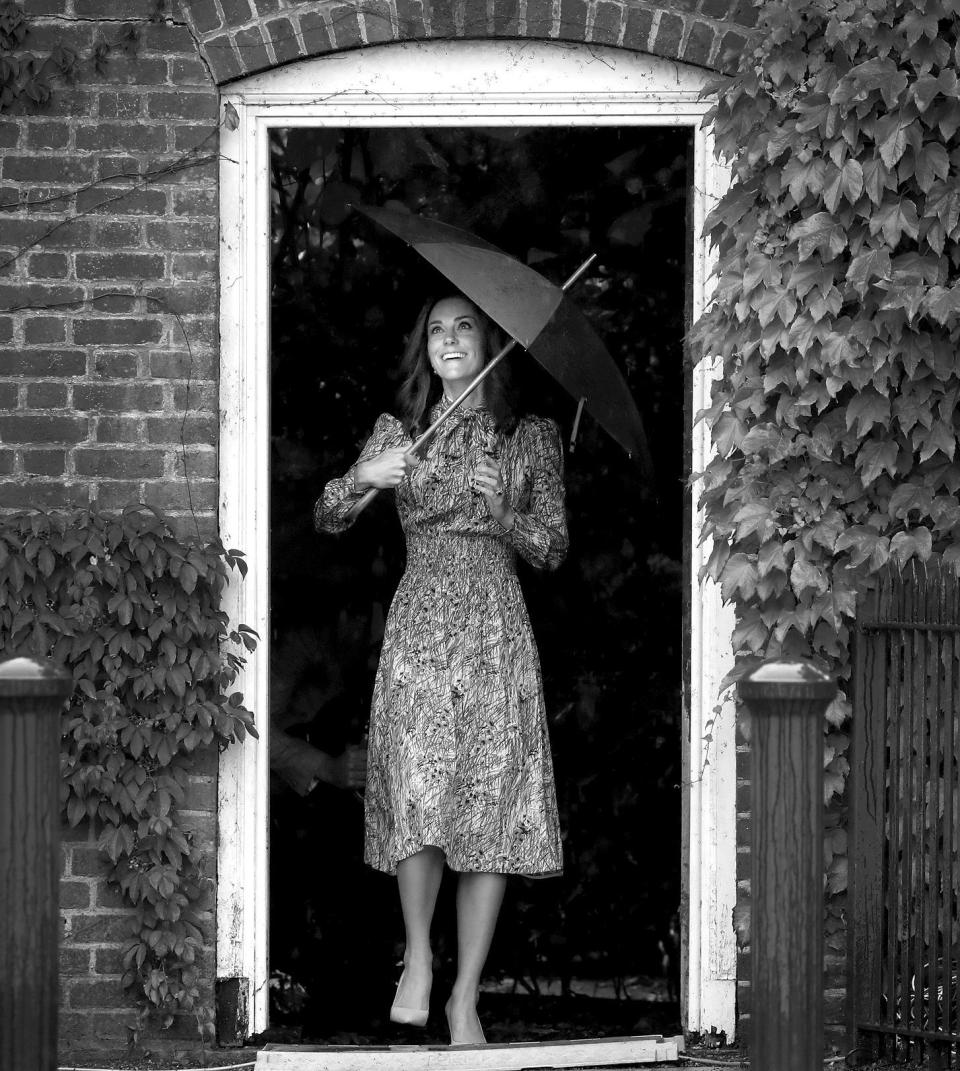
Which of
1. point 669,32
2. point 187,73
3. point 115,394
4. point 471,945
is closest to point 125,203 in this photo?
point 187,73

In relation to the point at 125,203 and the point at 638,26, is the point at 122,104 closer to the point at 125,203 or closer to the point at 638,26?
the point at 125,203

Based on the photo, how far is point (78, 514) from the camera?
14.7 feet

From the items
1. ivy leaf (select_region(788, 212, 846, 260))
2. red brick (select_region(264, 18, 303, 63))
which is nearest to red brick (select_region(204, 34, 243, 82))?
red brick (select_region(264, 18, 303, 63))

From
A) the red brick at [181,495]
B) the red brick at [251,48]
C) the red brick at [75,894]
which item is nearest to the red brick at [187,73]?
the red brick at [251,48]

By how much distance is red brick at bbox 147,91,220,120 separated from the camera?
4598 millimetres

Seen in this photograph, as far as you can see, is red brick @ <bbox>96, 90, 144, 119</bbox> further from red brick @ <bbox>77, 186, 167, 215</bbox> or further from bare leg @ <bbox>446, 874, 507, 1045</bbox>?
bare leg @ <bbox>446, 874, 507, 1045</bbox>

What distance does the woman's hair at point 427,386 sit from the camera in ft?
16.7

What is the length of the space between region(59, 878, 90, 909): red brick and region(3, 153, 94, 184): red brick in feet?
6.34

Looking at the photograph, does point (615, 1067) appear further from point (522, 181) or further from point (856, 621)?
point (522, 181)

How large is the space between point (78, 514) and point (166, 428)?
1.11ft

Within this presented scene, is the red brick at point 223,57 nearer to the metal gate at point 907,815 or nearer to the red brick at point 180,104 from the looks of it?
the red brick at point 180,104

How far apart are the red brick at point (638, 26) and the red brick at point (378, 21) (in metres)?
0.65

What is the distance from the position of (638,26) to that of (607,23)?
86 millimetres

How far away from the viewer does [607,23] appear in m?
4.60
